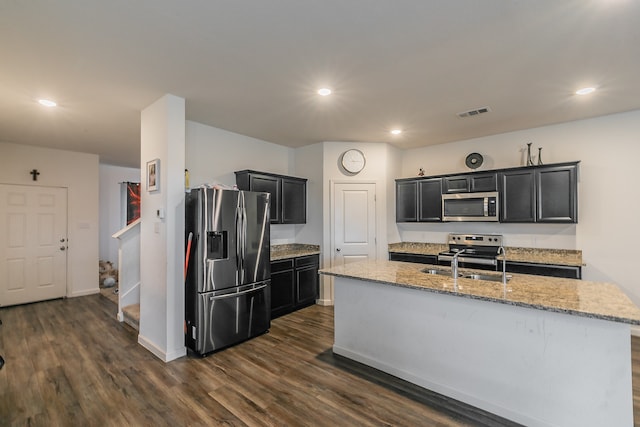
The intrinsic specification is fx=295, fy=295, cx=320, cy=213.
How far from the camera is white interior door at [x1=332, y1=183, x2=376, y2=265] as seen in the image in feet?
15.6

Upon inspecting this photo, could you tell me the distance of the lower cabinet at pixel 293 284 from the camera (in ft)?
13.6

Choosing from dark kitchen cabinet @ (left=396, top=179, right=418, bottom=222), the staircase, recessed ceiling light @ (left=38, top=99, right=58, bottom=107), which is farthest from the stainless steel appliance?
recessed ceiling light @ (left=38, top=99, right=58, bottom=107)

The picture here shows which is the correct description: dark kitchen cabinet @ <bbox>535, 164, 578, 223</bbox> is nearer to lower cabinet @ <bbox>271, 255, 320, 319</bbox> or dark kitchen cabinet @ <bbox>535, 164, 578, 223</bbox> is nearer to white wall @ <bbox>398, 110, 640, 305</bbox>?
white wall @ <bbox>398, 110, 640, 305</bbox>

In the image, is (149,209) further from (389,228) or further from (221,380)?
(389,228)

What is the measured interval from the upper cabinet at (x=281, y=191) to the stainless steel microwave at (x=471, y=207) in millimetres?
2246

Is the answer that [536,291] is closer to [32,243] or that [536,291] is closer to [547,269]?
[547,269]

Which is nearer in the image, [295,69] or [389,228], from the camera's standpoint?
[295,69]

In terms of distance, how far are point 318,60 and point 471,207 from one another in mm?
3181

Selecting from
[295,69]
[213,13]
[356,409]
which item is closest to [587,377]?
[356,409]

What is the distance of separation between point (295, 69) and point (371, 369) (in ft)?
9.02

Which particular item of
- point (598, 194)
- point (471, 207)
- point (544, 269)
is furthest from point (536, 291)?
point (598, 194)

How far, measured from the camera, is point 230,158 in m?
4.30

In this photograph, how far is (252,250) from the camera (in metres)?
3.43

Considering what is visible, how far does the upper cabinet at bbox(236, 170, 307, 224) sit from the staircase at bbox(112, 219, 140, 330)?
5.53ft
